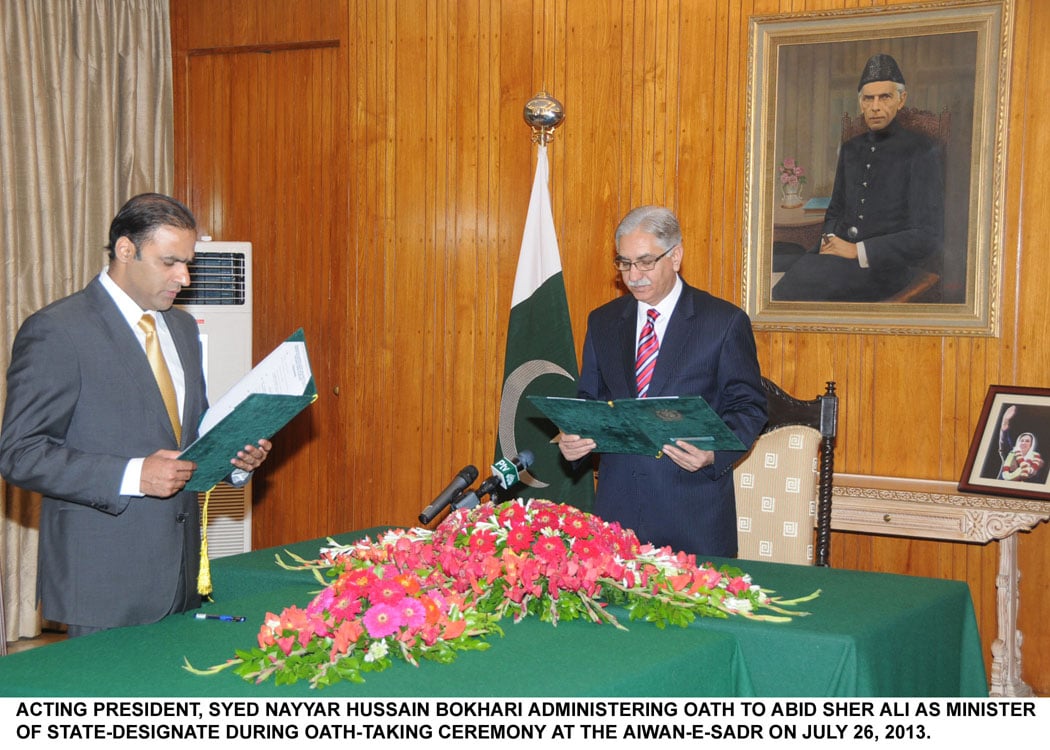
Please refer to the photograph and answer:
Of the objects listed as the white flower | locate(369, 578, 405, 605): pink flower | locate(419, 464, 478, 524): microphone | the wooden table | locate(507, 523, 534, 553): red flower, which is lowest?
the wooden table

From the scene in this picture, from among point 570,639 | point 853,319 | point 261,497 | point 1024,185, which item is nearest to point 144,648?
point 570,639

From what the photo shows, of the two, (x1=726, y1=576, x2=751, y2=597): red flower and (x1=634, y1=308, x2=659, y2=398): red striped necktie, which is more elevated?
(x1=634, y1=308, x2=659, y2=398): red striped necktie

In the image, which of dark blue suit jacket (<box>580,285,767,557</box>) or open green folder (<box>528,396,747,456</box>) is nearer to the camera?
open green folder (<box>528,396,747,456</box>)

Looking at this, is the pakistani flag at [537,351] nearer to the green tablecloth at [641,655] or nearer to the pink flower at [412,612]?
the green tablecloth at [641,655]

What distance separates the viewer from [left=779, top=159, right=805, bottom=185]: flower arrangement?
4.51 meters

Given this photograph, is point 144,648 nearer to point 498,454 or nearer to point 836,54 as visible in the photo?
point 498,454

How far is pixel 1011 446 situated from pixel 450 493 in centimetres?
251

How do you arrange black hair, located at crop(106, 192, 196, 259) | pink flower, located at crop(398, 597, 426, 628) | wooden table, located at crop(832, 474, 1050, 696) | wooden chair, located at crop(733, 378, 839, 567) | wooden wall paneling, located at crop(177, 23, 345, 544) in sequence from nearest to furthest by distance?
pink flower, located at crop(398, 597, 426, 628) < black hair, located at crop(106, 192, 196, 259) < wooden chair, located at crop(733, 378, 839, 567) < wooden table, located at crop(832, 474, 1050, 696) < wooden wall paneling, located at crop(177, 23, 345, 544)

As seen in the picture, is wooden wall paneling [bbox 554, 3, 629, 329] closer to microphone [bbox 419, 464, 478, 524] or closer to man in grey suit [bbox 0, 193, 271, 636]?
microphone [bbox 419, 464, 478, 524]

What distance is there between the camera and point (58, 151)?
526cm

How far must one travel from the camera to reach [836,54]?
4430 mm

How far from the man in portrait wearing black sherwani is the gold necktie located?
280cm

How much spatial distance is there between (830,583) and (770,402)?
1577 millimetres

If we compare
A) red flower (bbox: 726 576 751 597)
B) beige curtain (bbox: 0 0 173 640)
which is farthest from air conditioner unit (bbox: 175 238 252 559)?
red flower (bbox: 726 576 751 597)
